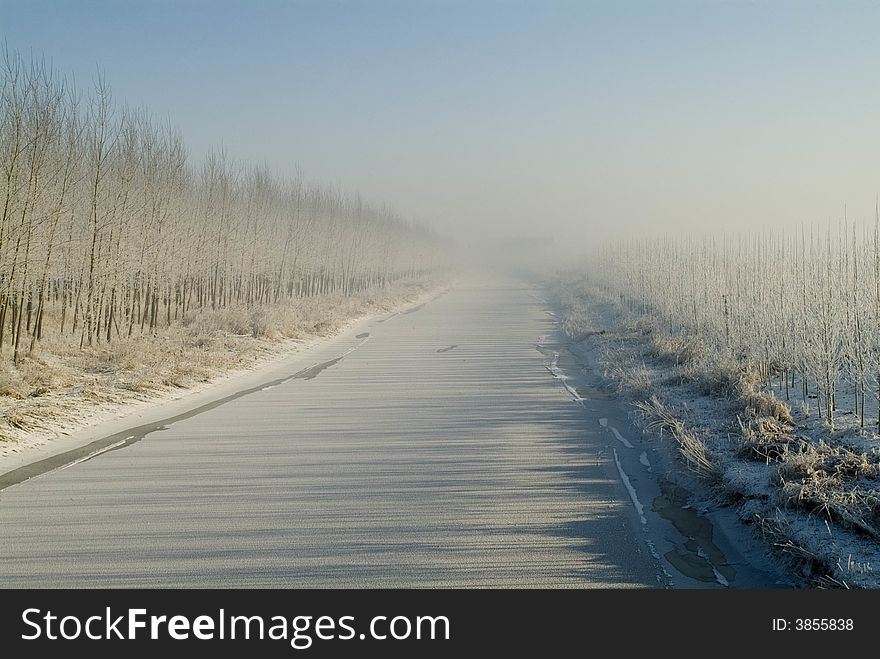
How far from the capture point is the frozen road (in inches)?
187

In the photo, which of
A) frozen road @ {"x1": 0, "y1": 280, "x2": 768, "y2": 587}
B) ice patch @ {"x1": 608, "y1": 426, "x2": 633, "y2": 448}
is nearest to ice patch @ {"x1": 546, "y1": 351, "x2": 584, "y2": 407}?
frozen road @ {"x1": 0, "y1": 280, "x2": 768, "y2": 587}

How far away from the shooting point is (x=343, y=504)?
246 inches

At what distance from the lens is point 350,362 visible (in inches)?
677

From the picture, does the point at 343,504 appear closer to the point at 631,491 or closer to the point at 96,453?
the point at 631,491

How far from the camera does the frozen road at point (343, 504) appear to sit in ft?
15.6

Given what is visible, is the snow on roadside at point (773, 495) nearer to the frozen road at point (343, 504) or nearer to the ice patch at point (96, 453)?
the frozen road at point (343, 504)

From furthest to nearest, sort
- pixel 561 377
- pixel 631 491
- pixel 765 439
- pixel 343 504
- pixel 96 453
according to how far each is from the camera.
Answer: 1. pixel 561 377
2. pixel 96 453
3. pixel 765 439
4. pixel 631 491
5. pixel 343 504

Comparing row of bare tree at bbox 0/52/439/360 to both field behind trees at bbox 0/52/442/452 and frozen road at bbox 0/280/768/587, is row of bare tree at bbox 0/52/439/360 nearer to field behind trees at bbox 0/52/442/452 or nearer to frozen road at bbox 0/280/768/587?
field behind trees at bbox 0/52/442/452

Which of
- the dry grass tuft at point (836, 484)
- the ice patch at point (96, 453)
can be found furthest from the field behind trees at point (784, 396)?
the ice patch at point (96, 453)

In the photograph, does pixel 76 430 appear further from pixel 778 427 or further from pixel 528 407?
pixel 778 427

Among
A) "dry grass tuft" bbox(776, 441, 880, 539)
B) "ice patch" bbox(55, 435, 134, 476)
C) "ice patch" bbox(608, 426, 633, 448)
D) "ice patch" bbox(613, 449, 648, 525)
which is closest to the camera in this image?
"dry grass tuft" bbox(776, 441, 880, 539)

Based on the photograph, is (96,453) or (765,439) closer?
(765,439)

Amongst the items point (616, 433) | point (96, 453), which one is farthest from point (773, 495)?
point (96, 453)
